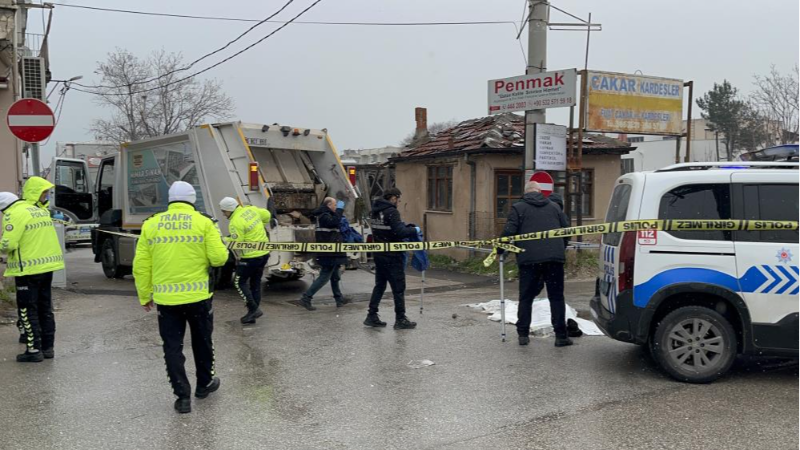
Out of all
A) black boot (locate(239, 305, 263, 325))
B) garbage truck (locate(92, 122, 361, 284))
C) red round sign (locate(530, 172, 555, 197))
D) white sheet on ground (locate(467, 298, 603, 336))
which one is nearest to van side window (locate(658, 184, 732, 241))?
white sheet on ground (locate(467, 298, 603, 336))

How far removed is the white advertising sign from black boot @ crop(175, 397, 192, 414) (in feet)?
26.7

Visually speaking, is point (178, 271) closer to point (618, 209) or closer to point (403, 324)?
point (403, 324)

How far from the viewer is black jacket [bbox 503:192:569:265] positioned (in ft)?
23.1

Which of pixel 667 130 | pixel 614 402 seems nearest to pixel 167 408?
pixel 614 402

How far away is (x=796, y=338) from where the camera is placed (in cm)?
559

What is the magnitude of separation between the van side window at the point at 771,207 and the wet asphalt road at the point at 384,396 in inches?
49.5

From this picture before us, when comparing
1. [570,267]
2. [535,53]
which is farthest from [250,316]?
[570,267]

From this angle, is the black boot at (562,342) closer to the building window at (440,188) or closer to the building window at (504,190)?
the building window at (504,190)

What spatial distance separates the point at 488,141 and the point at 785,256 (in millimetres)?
9982

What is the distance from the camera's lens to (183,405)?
5148 mm

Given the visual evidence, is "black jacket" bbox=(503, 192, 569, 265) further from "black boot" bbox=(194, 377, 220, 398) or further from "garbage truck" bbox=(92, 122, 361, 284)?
"garbage truck" bbox=(92, 122, 361, 284)

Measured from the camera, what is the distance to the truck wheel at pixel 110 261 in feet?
43.8

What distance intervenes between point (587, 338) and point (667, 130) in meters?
9.11

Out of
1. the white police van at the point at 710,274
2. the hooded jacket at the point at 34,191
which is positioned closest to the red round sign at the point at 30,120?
the hooded jacket at the point at 34,191
